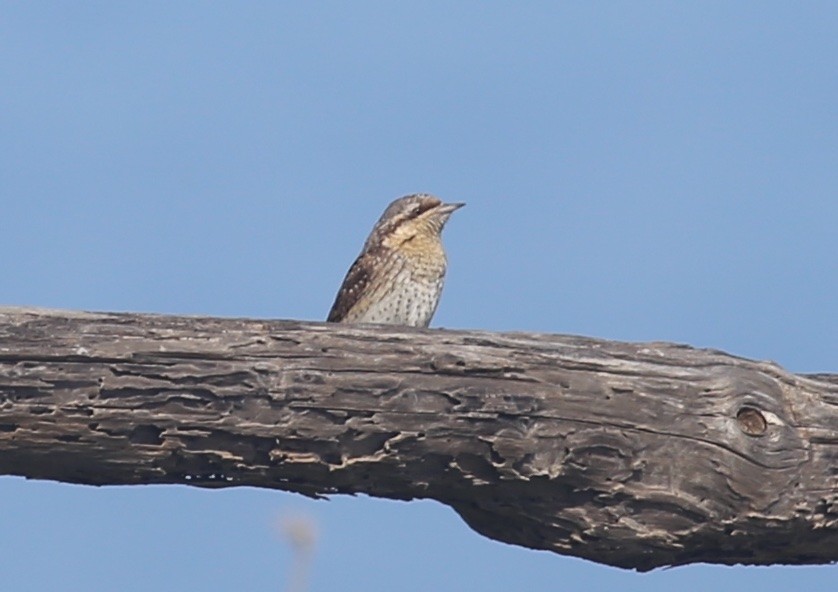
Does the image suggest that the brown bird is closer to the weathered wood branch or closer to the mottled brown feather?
the mottled brown feather

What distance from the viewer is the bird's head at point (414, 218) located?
791cm

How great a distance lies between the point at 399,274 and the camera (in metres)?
7.59

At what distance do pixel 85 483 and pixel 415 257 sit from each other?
432 centimetres

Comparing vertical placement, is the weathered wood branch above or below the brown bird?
below

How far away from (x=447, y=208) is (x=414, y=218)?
0.20 metres

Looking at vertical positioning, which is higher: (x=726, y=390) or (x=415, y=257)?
(x=415, y=257)

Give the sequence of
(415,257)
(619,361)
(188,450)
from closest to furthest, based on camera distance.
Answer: (188,450) → (619,361) → (415,257)

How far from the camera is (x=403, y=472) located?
11.6ft

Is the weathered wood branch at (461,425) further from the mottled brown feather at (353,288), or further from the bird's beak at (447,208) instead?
the bird's beak at (447,208)

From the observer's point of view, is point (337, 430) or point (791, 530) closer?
point (337, 430)

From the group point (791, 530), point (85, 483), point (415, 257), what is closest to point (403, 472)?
point (85, 483)

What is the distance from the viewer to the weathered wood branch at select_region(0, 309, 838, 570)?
11.1ft

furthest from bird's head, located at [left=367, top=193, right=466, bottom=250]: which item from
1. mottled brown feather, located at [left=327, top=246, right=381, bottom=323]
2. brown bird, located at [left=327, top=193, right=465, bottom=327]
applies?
mottled brown feather, located at [left=327, top=246, right=381, bottom=323]

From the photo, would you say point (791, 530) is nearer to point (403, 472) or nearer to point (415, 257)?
point (403, 472)
